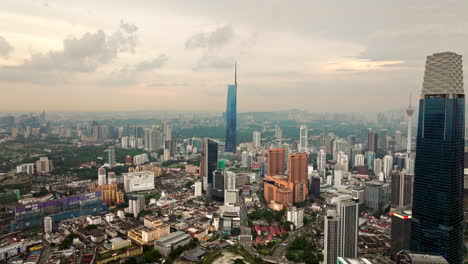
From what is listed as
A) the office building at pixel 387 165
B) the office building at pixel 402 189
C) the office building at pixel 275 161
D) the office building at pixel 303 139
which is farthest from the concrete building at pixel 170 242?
the office building at pixel 303 139

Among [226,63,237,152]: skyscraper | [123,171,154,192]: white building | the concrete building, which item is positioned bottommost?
the concrete building

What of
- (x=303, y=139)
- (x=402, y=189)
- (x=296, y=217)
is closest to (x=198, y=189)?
(x=296, y=217)

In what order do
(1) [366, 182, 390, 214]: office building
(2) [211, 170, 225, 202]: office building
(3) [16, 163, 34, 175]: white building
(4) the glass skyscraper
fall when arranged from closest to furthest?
(4) the glass skyscraper, (1) [366, 182, 390, 214]: office building, (2) [211, 170, 225, 202]: office building, (3) [16, 163, 34, 175]: white building

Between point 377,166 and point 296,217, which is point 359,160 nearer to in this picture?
point 377,166

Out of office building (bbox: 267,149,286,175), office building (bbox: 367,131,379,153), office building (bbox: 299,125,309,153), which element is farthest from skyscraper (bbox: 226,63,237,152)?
office building (bbox: 367,131,379,153)

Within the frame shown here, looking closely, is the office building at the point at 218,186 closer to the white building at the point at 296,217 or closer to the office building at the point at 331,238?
the white building at the point at 296,217

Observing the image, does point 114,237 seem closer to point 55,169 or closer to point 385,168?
point 55,169

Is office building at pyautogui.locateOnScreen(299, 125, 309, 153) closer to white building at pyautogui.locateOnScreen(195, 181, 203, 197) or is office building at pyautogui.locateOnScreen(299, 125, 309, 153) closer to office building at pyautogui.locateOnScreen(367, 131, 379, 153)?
office building at pyautogui.locateOnScreen(367, 131, 379, 153)
